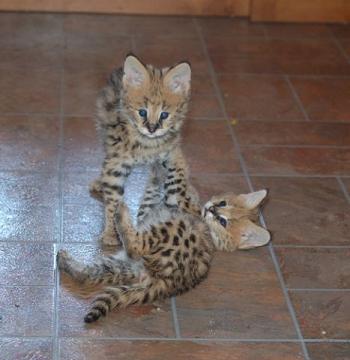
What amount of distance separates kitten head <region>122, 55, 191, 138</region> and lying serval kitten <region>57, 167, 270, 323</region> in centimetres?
30

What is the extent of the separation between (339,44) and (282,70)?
21.2 inches

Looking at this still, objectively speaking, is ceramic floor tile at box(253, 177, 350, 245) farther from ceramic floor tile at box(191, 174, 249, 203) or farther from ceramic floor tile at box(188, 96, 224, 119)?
ceramic floor tile at box(188, 96, 224, 119)

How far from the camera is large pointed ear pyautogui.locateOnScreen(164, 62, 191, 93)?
3.17 metres

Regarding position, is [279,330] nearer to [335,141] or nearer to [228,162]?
[228,162]

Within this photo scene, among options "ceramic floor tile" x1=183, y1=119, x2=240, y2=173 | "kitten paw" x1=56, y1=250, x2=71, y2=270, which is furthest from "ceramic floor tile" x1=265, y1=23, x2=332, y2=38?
"kitten paw" x1=56, y1=250, x2=71, y2=270

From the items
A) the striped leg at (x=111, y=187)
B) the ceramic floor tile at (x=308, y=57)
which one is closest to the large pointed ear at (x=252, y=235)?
the striped leg at (x=111, y=187)

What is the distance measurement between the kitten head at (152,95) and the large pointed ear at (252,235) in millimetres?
456

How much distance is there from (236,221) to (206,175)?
0.57 metres

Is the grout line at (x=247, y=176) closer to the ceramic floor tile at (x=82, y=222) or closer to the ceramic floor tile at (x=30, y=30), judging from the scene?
the ceramic floor tile at (x=82, y=222)

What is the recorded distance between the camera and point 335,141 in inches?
161

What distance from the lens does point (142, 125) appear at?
3.19 meters

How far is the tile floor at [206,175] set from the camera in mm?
2836

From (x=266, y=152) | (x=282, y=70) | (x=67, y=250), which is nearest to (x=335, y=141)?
(x=266, y=152)

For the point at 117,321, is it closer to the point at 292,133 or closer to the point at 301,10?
the point at 292,133
